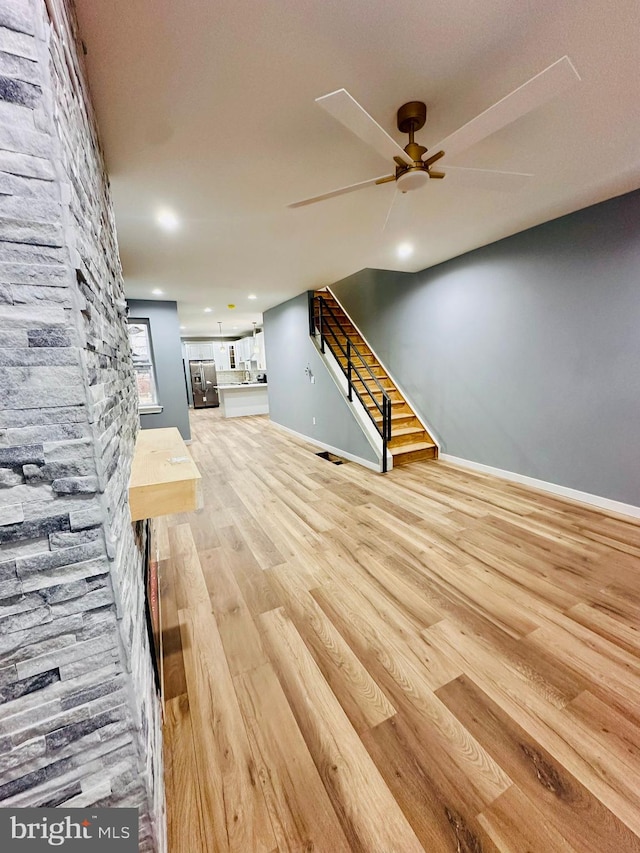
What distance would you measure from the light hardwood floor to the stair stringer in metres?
1.63

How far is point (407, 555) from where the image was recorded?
248cm

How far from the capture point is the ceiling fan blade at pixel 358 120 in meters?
1.21

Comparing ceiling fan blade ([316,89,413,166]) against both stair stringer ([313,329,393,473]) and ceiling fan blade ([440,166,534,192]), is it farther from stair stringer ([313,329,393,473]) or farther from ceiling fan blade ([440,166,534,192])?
stair stringer ([313,329,393,473])

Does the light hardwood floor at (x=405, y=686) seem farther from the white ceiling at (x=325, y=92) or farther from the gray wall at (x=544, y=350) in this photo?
the white ceiling at (x=325, y=92)

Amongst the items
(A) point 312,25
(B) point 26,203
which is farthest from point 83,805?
(A) point 312,25

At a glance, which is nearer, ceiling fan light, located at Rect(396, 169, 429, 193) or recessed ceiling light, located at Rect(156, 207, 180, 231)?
ceiling fan light, located at Rect(396, 169, 429, 193)

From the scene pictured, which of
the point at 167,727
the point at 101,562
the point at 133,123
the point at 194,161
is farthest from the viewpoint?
the point at 194,161

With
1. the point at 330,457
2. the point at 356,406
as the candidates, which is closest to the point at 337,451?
the point at 330,457

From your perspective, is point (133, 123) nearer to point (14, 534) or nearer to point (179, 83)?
point (179, 83)

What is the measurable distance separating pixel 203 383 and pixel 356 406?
876 centimetres

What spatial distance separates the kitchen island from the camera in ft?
29.3

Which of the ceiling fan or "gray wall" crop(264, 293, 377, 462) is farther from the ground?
the ceiling fan

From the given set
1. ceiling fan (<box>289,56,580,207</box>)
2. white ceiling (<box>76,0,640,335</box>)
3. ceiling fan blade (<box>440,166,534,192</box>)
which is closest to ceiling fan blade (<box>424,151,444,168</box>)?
ceiling fan (<box>289,56,580,207</box>)

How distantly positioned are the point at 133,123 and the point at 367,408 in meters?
3.84
